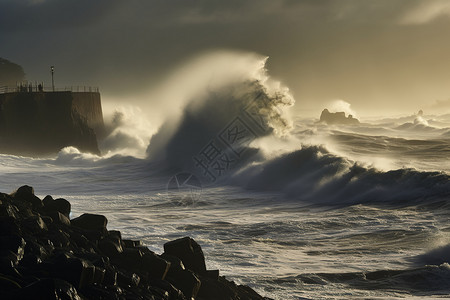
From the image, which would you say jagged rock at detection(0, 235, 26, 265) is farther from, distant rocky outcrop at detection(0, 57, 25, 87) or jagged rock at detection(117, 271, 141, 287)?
distant rocky outcrop at detection(0, 57, 25, 87)

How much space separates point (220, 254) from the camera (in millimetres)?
11570

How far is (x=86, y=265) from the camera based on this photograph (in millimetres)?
6262

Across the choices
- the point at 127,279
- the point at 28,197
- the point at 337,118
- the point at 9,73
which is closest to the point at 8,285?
the point at 127,279

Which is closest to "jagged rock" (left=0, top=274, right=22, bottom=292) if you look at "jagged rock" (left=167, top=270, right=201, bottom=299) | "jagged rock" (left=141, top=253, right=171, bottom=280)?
"jagged rock" (left=141, top=253, right=171, bottom=280)

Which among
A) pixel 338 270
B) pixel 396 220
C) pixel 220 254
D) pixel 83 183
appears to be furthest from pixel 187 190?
pixel 338 270

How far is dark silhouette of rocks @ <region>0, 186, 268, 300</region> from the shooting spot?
6.11 m

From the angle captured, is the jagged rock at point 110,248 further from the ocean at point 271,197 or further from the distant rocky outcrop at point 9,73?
the distant rocky outcrop at point 9,73

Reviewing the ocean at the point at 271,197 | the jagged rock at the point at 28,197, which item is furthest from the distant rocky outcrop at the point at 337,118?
the jagged rock at the point at 28,197

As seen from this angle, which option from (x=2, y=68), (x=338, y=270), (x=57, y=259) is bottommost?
(x=338, y=270)

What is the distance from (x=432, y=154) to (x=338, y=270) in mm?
25464

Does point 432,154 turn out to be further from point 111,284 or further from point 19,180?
point 111,284

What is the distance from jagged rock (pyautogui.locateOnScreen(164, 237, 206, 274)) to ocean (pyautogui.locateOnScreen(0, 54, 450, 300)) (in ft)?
4.43

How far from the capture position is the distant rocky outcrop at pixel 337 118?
344 feet

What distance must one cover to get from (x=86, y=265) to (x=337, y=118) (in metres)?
103
